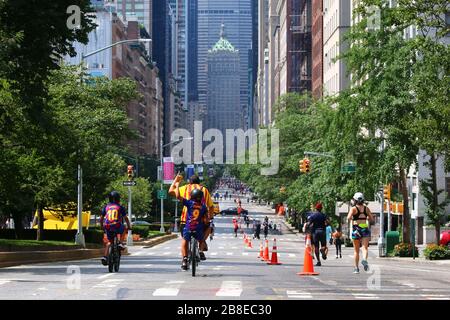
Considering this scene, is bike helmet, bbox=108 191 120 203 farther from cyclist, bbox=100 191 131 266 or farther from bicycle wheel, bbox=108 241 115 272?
bicycle wheel, bbox=108 241 115 272

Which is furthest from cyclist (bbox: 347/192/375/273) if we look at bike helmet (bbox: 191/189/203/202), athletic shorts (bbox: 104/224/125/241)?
athletic shorts (bbox: 104/224/125/241)

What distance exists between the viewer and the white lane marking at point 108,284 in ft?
56.9

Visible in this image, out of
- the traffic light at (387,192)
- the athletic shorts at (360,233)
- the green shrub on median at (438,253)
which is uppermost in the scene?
the traffic light at (387,192)

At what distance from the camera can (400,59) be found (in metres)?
47.1

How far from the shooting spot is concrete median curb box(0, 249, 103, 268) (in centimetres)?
2925

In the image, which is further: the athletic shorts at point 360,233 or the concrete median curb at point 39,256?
the concrete median curb at point 39,256

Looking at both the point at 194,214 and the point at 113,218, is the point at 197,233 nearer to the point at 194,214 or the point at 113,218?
the point at 194,214

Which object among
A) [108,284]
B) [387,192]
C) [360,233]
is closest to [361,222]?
[360,233]

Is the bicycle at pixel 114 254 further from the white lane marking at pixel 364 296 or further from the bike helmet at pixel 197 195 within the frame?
the white lane marking at pixel 364 296

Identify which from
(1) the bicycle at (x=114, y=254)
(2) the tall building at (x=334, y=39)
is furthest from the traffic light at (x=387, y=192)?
(2) the tall building at (x=334, y=39)

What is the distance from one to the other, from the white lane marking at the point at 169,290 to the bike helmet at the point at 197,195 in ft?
6.09

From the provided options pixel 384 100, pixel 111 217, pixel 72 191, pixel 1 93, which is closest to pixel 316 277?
pixel 111 217

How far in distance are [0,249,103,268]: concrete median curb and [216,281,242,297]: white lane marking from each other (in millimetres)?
11452

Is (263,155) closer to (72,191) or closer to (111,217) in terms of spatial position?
(72,191)
